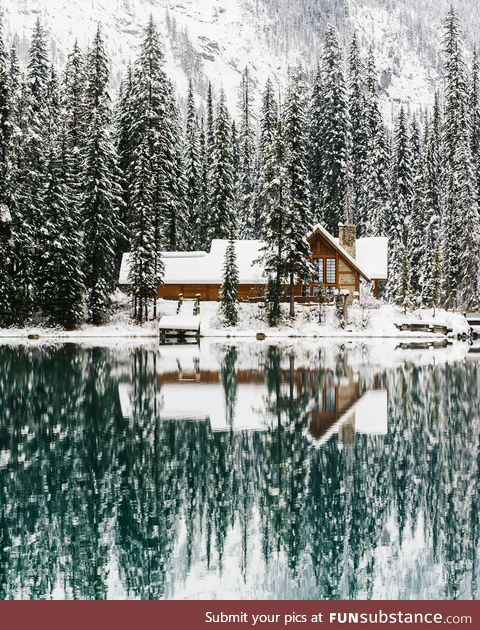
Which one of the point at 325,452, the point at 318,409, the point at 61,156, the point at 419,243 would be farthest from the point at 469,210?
the point at 325,452

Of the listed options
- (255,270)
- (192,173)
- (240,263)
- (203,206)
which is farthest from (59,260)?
(192,173)

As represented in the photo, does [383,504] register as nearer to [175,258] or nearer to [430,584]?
[430,584]

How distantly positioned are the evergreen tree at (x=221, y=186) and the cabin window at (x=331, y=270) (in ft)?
33.8

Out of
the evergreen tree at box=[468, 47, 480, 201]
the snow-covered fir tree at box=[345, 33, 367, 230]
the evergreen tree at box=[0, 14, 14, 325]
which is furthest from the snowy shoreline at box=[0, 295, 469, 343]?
the snow-covered fir tree at box=[345, 33, 367, 230]

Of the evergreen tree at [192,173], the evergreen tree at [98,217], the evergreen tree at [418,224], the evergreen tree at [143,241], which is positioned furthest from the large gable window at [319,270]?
the evergreen tree at [192,173]

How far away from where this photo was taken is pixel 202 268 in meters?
63.2

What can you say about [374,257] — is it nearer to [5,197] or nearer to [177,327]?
[177,327]

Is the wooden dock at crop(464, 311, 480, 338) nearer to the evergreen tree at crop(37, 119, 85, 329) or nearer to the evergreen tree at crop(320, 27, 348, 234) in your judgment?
the evergreen tree at crop(320, 27, 348, 234)

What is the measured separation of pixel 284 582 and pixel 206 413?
1241 cm

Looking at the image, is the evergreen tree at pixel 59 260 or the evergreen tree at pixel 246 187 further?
the evergreen tree at pixel 246 187

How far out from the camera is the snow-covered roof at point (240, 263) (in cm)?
6270

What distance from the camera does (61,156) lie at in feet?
184

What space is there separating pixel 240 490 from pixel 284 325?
42473 mm

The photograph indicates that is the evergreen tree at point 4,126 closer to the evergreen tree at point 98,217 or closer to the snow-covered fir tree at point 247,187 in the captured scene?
the evergreen tree at point 98,217
